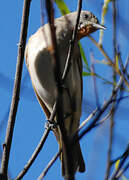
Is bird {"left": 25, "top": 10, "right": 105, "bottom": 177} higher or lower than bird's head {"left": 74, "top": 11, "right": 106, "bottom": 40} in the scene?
lower

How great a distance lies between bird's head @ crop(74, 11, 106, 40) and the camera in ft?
11.6

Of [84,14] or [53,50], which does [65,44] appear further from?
[53,50]

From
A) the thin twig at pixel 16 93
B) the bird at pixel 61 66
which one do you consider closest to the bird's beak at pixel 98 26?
the bird at pixel 61 66

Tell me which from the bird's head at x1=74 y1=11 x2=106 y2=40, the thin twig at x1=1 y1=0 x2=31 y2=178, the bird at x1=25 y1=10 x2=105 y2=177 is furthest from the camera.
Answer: the bird's head at x1=74 y1=11 x2=106 y2=40

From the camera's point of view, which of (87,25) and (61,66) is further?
(87,25)

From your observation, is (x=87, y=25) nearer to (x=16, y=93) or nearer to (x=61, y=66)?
(x=61, y=66)

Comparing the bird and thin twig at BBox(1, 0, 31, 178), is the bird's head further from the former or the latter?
thin twig at BBox(1, 0, 31, 178)

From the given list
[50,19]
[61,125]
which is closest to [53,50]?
[50,19]

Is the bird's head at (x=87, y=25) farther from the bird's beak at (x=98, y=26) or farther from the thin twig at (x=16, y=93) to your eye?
the thin twig at (x=16, y=93)

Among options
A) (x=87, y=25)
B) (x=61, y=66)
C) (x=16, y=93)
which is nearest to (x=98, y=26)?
(x=87, y=25)

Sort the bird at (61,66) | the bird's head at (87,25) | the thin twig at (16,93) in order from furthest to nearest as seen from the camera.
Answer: the bird's head at (87,25)
the bird at (61,66)
the thin twig at (16,93)

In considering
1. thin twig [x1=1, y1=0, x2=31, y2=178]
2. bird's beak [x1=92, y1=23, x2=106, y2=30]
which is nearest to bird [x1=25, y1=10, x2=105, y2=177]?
bird's beak [x1=92, y1=23, x2=106, y2=30]

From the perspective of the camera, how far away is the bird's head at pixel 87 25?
352 centimetres

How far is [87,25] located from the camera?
362 centimetres
